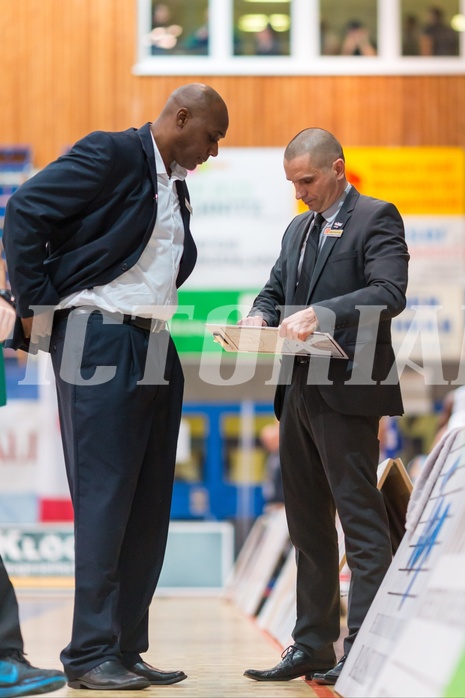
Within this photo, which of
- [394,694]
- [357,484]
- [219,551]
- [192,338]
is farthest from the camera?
[192,338]

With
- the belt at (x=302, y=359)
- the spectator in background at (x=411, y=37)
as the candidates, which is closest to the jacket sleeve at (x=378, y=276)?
the belt at (x=302, y=359)

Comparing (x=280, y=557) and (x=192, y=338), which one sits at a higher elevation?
(x=192, y=338)

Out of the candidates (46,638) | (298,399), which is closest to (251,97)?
(46,638)

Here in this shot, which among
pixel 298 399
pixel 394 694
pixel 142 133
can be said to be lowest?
pixel 394 694

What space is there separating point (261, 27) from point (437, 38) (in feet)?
7.44

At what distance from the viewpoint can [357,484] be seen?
365cm

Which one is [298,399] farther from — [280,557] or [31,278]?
[280,557]

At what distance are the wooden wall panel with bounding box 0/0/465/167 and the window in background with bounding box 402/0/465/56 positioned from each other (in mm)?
411

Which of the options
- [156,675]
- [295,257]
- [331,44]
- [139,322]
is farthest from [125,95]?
[156,675]

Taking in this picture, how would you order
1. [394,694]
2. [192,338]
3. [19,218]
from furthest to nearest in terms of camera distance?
[192,338] → [19,218] → [394,694]

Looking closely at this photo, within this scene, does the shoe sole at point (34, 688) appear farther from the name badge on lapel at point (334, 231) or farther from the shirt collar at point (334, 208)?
the shirt collar at point (334, 208)

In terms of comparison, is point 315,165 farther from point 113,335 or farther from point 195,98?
point 113,335

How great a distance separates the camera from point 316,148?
3.79 metres

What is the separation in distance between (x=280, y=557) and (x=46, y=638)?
347 cm
